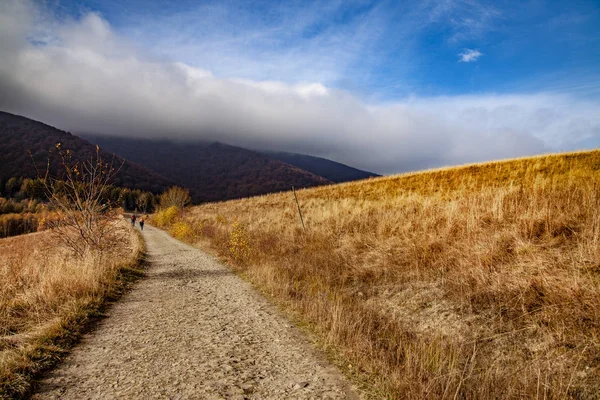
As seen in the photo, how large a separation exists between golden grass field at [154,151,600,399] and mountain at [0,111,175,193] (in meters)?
118

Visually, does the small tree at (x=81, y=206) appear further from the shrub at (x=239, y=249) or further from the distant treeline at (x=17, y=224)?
the distant treeline at (x=17, y=224)

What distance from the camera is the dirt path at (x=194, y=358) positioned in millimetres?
3541

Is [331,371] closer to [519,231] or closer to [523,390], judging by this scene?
[523,390]

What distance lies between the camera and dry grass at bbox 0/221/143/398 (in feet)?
12.6

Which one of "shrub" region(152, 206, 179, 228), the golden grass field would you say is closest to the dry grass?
the golden grass field

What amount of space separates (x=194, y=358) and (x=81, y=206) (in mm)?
8366

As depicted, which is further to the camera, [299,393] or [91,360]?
[91,360]

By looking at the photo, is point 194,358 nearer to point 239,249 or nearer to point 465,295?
point 465,295

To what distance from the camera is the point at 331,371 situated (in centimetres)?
398

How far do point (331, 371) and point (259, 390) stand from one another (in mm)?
969

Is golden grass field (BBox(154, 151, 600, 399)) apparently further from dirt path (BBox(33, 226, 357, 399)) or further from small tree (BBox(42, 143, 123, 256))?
small tree (BBox(42, 143, 123, 256))

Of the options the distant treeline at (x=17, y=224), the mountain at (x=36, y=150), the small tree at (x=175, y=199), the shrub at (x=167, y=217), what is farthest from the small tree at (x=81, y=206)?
the mountain at (x=36, y=150)

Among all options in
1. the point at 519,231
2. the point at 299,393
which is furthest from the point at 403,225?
the point at 299,393

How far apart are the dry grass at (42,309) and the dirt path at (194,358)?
29 cm
